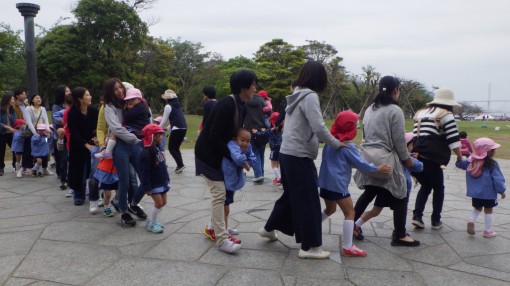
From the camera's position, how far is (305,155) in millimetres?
3518

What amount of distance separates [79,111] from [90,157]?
2.25 ft

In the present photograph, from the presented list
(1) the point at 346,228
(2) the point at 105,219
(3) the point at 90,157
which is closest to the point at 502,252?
(1) the point at 346,228

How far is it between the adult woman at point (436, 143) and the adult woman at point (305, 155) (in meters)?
1.52

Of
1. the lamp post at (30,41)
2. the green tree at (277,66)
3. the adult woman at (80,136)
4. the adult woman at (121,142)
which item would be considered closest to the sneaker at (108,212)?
the adult woman at (121,142)

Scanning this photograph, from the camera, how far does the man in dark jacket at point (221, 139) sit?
142 inches

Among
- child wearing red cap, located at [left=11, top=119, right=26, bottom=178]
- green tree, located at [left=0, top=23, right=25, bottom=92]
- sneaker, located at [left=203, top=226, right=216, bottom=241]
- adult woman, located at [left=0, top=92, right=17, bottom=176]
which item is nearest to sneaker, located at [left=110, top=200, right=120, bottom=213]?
sneaker, located at [left=203, top=226, right=216, bottom=241]

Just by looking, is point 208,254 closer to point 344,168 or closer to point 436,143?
point 344,168

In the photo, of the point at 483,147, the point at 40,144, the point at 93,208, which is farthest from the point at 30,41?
the point at 483,147

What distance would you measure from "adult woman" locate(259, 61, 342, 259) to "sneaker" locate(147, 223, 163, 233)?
1582mm

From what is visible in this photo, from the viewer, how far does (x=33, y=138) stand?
7668mm

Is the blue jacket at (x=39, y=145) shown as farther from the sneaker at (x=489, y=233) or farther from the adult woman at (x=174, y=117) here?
the sneaker at (x=489, y=233)

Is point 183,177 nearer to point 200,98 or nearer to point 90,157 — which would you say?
point 90,157

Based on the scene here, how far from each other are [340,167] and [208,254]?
1473 millimetres

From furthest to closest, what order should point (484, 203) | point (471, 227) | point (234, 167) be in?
1. point (471, 227)
2. point (484, 203)
3. point (234, 167)
